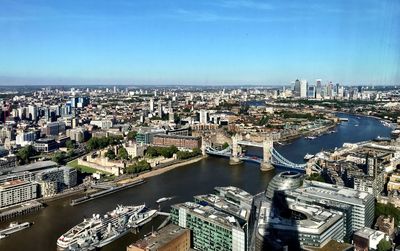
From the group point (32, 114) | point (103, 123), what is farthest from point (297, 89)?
point (32, 114)

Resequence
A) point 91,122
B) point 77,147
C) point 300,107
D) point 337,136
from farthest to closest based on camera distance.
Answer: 1. point 300,107
2. point 91,122
3. point 337,136
4. point 77,147

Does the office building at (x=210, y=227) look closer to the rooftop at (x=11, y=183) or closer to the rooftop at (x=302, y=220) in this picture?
the rooftop at (x=302, y=220)

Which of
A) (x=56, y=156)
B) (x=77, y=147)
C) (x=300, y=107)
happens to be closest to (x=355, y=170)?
(x=56, y=156)

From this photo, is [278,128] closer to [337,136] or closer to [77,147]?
[337,136]

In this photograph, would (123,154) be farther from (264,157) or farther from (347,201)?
(347,201)

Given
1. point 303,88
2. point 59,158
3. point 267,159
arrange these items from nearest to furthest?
1. point 267,159
2. point 59,158
3. point 303,88

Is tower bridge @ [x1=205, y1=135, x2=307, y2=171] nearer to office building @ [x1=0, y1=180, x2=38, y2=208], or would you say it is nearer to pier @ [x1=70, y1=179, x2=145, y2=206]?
pier @ [x1=70, y1=179, x2=145, y2=206]
